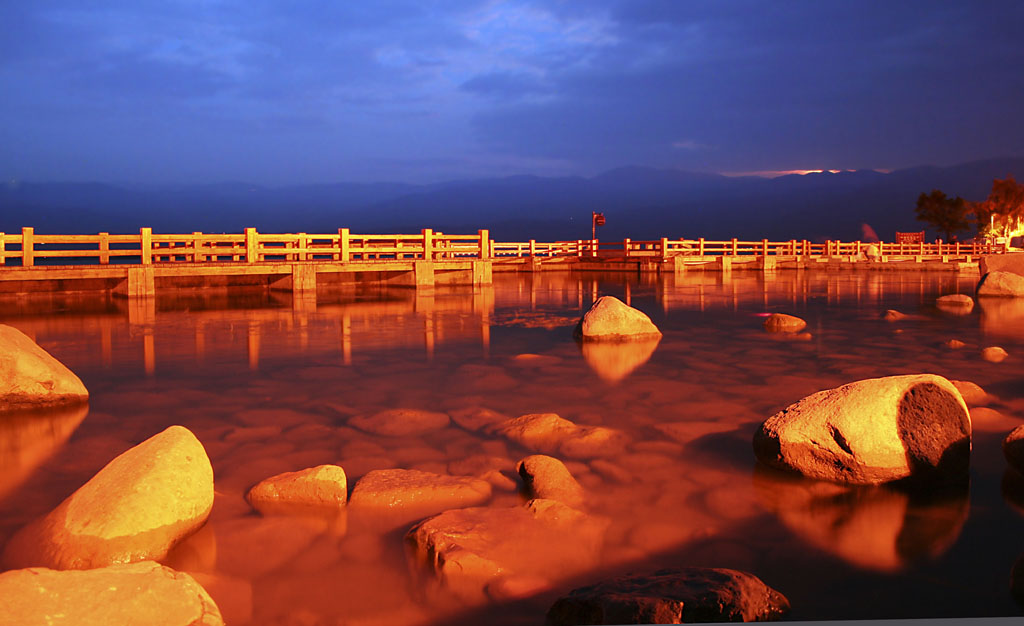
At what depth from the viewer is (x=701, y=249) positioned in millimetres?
36062

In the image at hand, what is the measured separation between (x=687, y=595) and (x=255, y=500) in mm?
2715

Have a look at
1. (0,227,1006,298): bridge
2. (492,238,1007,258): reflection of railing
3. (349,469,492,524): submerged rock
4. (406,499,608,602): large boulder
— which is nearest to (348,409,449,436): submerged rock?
(349,469,492,524): submerged rock

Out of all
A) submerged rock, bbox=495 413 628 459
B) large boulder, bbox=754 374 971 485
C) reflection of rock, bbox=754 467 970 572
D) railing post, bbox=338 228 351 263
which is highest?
railing post, bbox=338 228 351 263

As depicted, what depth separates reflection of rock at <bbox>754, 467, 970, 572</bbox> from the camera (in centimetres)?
390

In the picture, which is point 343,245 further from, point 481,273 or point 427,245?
point 481,273

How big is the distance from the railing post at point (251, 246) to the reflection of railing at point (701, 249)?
1288 centimetres

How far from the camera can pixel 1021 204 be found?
54.3 meters

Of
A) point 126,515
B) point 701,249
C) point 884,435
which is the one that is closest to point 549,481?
point 884,435

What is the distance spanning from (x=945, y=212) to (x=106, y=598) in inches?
2654

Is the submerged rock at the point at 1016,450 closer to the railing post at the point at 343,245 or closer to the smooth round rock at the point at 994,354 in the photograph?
the smooth round rock at the point at 994,354

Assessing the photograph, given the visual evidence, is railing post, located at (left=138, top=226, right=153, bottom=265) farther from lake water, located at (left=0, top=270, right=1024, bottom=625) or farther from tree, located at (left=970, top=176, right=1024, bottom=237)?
tree, located at (left=970, top=176, right=1024, bottom=237)

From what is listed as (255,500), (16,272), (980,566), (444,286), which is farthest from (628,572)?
(444,286)

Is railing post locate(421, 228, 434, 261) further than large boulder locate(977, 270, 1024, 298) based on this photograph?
Yes

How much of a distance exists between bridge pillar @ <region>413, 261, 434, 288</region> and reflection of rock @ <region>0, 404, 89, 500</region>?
584 inches
